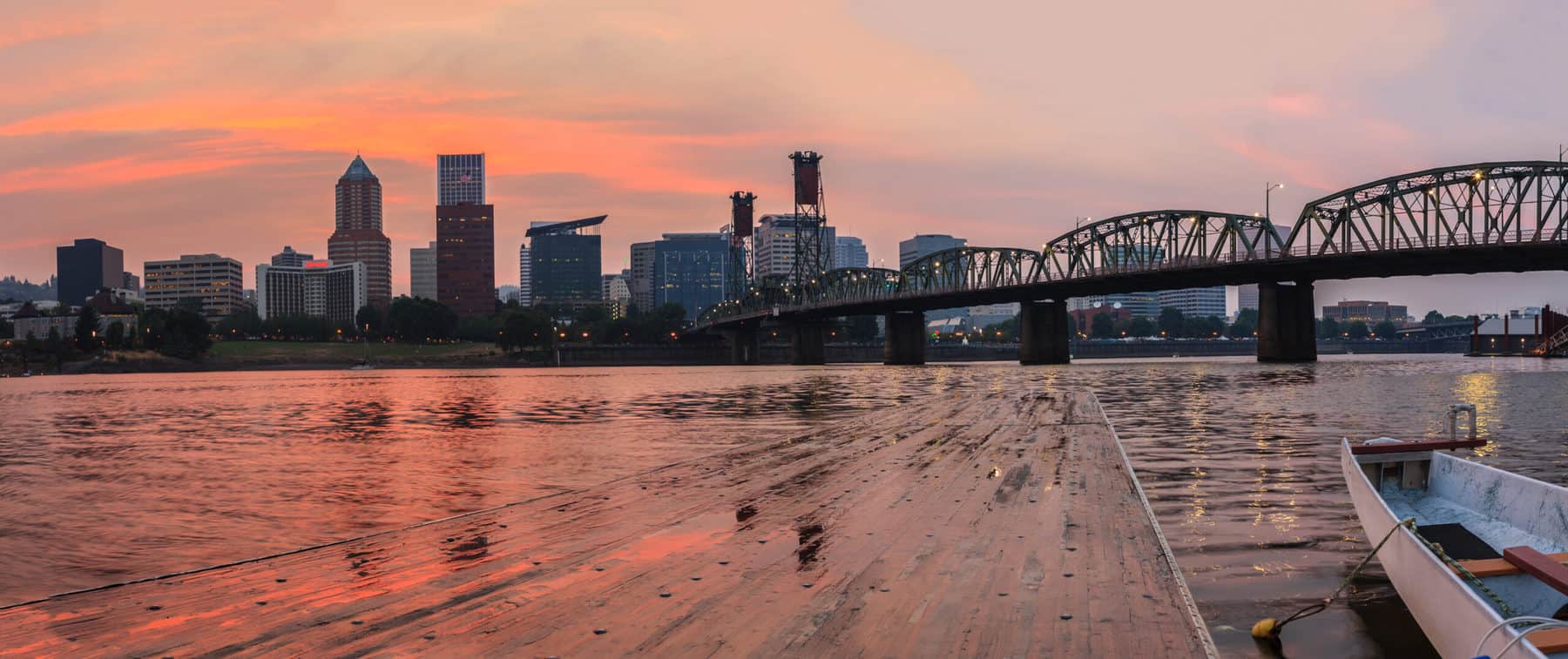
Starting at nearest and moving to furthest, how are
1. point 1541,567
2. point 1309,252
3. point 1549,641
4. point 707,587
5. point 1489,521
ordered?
point 1549,641, point 1541,567, point 707,587, point 1489,521, point 1309,252

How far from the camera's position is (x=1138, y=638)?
8.12m

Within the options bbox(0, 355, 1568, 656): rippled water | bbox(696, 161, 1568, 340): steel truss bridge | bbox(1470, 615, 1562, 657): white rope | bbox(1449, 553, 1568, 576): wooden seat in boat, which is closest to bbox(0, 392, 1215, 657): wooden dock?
bbox(0, 355, 1568, 656): rippled water

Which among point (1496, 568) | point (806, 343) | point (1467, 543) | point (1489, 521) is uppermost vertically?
point (806, 343)

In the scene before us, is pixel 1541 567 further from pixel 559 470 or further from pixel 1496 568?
pixel 559 470

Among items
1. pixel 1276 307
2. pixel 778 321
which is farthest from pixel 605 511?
pixel 778 321

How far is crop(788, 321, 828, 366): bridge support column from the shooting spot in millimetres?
187250

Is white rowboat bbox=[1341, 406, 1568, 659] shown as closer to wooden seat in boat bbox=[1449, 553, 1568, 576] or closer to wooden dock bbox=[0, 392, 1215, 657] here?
wooden seat in boat bbox=[1449, 553, 1568, 576]

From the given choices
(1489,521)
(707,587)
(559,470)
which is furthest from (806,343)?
(707,587)

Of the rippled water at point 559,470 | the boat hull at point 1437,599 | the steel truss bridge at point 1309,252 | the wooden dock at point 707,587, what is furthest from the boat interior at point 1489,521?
the steel truss bridge at point 1309,252

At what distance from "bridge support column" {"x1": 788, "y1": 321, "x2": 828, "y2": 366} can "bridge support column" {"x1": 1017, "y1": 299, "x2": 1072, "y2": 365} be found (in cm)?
4981

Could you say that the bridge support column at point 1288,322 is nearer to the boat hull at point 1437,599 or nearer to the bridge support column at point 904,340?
the bridge support column at point 904,340

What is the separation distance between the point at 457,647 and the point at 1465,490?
11.5 metres

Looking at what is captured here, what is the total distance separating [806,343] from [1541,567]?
18157cm

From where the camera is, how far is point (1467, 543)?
10820mm
